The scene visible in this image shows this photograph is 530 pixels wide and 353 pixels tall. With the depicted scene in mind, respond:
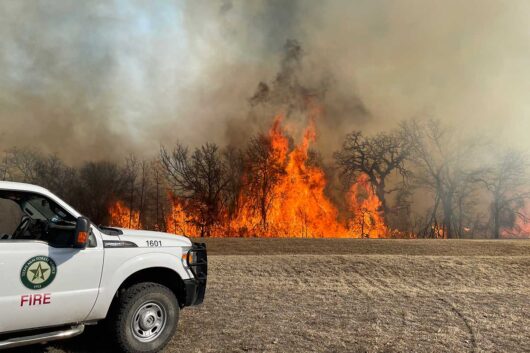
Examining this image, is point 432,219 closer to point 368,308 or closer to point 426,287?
point 426,287

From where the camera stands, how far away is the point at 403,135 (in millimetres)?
39188

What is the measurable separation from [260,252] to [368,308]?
9268 mm

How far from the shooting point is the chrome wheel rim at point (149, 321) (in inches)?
218

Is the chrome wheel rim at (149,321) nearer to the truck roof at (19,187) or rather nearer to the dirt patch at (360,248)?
the truck roof at (19,187)

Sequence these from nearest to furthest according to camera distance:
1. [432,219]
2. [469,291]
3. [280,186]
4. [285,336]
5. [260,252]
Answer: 1. [285,336]
2. [469,291]
3. [260,252]
4. [280,186]
5. [432,219]

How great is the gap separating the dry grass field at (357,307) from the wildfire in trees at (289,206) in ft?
61.6

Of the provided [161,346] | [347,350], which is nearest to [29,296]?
[161,346]

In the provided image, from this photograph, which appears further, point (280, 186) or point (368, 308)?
point (280, 186)

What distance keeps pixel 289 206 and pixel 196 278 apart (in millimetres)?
27738

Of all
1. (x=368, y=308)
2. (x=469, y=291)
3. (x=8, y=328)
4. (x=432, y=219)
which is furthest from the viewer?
(x=432, y=219)

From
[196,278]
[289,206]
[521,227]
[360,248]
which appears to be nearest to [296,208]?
[289,206]

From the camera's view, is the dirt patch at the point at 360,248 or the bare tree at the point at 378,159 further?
the bare tree at the point at 378,159

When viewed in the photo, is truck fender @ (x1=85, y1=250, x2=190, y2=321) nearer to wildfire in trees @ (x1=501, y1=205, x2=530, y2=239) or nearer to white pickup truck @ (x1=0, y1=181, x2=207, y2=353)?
white pickup truck @ (x1=0, y1=181, x2=207, y2=353)

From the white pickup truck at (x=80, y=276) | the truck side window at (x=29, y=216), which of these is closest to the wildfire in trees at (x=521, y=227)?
the white pickup truck at (x=80, y=276)
